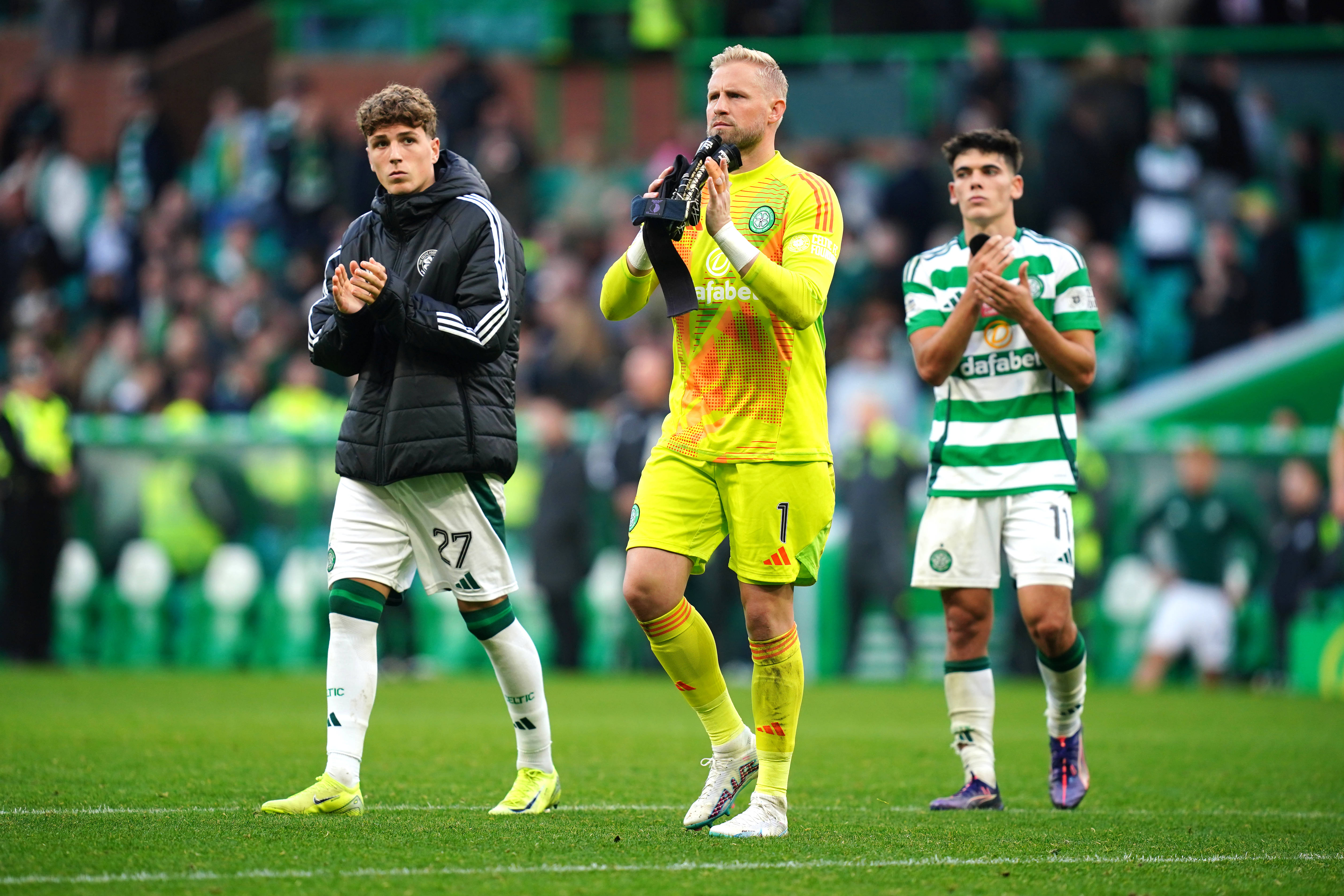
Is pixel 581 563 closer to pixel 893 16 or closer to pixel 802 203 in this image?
pixel 893 16

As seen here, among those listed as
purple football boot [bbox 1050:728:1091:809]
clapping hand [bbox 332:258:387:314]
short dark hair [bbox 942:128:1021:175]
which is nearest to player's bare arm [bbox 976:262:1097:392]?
short dark hair [bbox 942:128:1021:175]

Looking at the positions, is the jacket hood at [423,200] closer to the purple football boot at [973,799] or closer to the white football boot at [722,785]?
the white football boot at [722,785]

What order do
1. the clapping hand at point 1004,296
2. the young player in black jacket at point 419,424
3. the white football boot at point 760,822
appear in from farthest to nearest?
1. the clapping hand at point 1004,296
2. the young player in black jacket at point 419,424
3. the white football boot at point 760,822

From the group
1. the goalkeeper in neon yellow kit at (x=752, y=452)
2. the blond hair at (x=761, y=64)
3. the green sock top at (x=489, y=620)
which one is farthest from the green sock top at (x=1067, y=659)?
the blond hair at (x=761, y=64)

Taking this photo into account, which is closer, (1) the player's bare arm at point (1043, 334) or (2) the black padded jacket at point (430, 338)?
(2) the black padded jacket at point (430, 338)

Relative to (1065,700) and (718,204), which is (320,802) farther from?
(1065,700)

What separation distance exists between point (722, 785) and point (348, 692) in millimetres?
1326

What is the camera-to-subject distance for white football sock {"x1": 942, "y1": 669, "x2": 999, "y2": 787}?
6.79 meters

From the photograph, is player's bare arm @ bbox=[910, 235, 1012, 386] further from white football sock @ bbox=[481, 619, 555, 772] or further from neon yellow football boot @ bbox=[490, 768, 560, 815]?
neon yellow football boot @ bbox=[490, 768, 560, 815]

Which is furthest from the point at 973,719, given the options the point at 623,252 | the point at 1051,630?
the point at 623,252

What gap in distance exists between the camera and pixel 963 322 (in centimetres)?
670

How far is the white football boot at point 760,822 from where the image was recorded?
568 centimetres

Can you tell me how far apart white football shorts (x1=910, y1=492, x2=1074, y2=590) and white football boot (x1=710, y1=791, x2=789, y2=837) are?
144cm

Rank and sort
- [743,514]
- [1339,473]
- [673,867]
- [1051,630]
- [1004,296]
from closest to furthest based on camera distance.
→ [673,867] → [743,514] → [1004,296] → [1051,630] → [1339,473]
